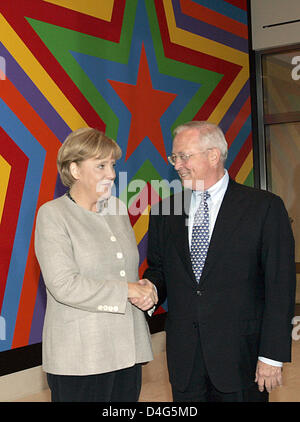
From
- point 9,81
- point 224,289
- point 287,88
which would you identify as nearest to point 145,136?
point 9,81

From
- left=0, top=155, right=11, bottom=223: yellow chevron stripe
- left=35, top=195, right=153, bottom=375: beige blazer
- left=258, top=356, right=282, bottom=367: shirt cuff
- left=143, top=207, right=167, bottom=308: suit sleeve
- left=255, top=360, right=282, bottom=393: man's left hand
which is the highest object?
left=0, top=155, right=11, bottom=223: yellow chevron stripe

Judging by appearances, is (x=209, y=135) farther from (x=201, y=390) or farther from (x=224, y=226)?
(x=201, y=390)

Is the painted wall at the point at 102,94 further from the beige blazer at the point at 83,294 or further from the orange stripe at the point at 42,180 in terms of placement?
the beige blazer at the point at 83,294

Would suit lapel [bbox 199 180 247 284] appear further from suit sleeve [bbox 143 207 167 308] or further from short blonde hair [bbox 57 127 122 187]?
short blonde hair [bbox 57 127 122 187]

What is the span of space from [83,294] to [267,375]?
75 centimetres

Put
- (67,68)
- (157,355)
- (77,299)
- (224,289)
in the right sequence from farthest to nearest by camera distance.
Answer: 1. (157,355)
2. (67,68)
3. (224,289)
4. (77,299)

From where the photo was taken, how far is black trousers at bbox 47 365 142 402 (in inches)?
79.3

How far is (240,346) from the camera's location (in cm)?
222

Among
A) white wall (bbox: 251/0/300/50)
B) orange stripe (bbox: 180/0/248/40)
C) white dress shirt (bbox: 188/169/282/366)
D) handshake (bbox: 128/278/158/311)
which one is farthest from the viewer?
white wall (bbox: 251/0/300/50)

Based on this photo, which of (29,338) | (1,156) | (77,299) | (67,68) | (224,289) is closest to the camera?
(77,299)

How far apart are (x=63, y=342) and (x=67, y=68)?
3.01 m

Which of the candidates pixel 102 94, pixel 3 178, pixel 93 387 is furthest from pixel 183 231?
pixel 102 94

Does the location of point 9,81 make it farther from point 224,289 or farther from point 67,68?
point 224,289

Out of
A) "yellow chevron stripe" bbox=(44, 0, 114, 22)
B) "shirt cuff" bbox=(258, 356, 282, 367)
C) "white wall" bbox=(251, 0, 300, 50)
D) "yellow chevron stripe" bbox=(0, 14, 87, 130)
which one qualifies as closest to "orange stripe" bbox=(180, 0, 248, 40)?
"white wall" bbox=(251, 0, 300, 50)
